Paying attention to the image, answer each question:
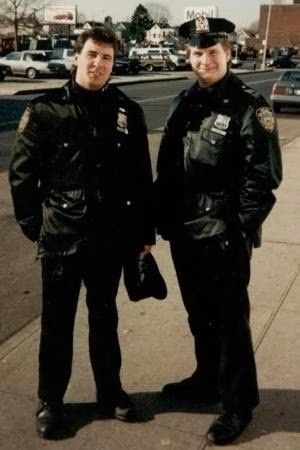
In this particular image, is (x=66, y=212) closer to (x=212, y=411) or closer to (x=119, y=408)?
(x=119, y=408)

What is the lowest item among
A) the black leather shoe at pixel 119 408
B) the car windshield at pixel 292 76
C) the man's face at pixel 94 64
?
the car windshield at pixel 292 76

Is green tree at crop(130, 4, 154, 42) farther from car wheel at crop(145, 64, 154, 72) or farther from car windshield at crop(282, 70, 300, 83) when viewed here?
car windshield at crop(282, 70, 300, 83)

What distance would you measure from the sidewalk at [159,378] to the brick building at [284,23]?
4480 inches

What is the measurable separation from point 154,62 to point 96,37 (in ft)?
166

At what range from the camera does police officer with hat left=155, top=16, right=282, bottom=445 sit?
9.39 ft

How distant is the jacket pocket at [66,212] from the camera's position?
291cm

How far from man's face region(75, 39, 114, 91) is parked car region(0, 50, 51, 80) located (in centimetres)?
3507

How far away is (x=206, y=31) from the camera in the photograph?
2.98 m

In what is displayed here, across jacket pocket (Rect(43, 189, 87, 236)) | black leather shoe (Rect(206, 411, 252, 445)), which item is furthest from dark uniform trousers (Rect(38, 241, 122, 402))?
black leather shoe (Rect(206, 411, 252, 445))

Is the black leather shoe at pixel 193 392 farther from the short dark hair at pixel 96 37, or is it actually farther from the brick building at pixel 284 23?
the brick building at pixel 284 23

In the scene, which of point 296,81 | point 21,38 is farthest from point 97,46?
point 21,38

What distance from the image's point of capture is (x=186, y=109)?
3035mm

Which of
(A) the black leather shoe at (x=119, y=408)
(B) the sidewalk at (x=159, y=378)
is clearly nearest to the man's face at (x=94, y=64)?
(A) the black leather shoe at (x=119, y=408)

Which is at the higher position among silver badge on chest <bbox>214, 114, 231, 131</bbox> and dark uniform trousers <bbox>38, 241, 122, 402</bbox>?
silver badge on chest <bbox>214, 114, 231, 131</bbox>
